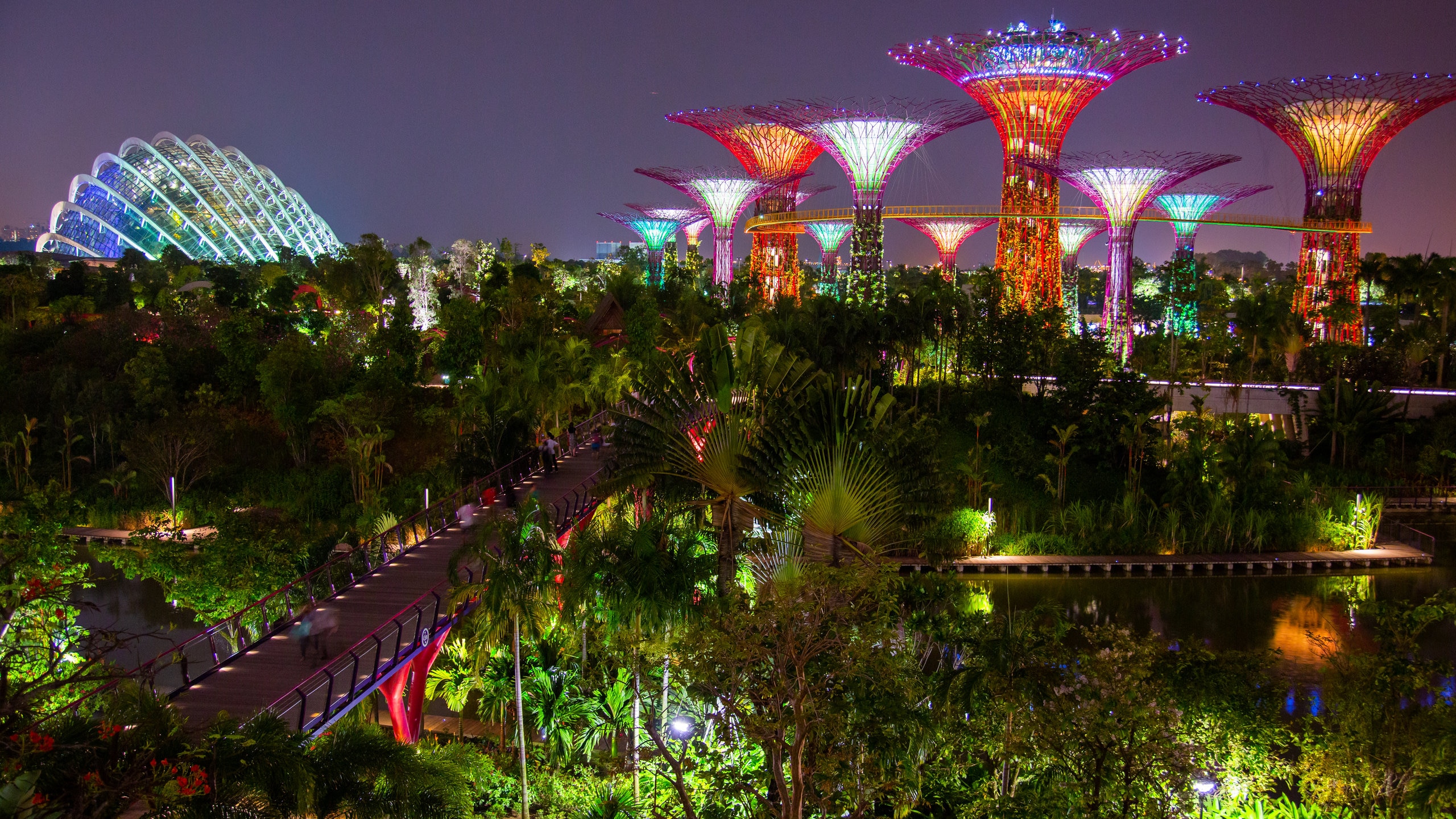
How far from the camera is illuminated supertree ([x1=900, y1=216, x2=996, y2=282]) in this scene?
4953 cm

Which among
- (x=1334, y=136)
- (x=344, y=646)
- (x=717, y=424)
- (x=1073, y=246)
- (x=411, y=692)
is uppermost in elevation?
(x=1334, y=136)

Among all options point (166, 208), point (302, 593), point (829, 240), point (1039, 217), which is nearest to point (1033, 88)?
point (1039, 217)

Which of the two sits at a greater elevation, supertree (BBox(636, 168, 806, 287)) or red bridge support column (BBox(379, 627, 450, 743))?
supertree (BBox(636, 168, 806, 287))

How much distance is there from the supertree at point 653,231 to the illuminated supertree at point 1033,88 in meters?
26.4

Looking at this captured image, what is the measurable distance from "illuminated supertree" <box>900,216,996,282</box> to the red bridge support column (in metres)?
40.4

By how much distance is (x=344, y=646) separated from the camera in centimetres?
1108

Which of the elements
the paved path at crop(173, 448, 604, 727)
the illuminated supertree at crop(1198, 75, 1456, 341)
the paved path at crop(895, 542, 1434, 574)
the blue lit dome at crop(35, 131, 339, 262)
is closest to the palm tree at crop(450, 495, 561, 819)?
the paved path at crop(173, 448, 604, 727)

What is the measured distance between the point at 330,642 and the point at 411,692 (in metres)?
1.04

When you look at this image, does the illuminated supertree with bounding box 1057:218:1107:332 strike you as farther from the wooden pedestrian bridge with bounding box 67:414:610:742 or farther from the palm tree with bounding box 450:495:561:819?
the palm tree with bounding box 450:495:561:819

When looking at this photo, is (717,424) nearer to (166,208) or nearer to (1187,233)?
(1187,233)

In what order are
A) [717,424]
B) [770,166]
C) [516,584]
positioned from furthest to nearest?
[770,166] < [717,424] < [516,584]

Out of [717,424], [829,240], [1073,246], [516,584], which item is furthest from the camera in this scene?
[829,240]

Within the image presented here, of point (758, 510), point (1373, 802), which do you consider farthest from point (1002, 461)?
point (1373, 802)

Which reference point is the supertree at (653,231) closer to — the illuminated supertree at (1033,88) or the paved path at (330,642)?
the illuminated supertree at (1033,88)
